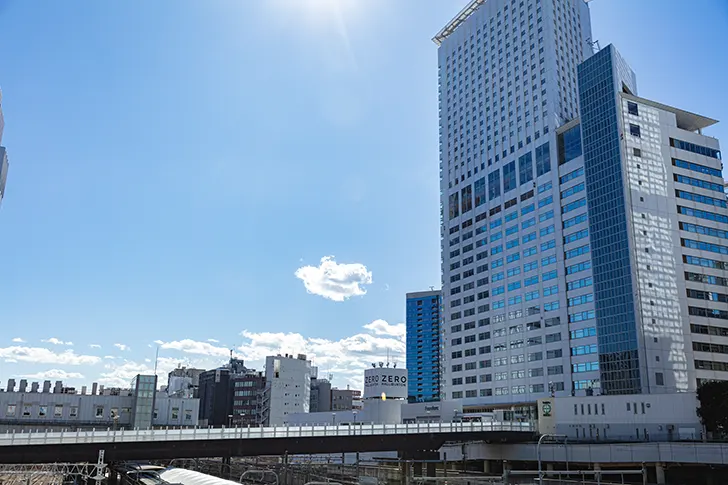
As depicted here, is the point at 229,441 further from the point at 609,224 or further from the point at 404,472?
the point at 609,224

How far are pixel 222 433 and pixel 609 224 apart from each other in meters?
91.6

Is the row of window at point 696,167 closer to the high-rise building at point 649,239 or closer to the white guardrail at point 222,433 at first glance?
the high-rise building at point 649,239

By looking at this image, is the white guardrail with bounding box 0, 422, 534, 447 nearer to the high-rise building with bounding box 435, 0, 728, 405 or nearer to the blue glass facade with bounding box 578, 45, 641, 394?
the blue glass facade with bounding box 578, 45, 641, 394

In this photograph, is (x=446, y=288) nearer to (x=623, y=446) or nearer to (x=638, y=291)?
(x=638, y=291)

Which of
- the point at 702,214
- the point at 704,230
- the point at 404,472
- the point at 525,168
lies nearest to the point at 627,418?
the point at 404,472

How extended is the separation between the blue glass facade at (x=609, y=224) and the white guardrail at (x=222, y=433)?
32.0 meters

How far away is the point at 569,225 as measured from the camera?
143250mm

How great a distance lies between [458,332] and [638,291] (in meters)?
60.3

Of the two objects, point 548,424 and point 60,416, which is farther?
point 60,416

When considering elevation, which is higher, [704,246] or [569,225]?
[569,225]

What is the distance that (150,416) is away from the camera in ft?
477

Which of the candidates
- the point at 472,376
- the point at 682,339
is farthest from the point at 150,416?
the point at 682,339

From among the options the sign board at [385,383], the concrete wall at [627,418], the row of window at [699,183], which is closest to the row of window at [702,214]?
the row of window at [699,183]

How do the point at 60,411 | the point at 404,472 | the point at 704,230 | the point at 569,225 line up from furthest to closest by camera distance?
the point at 569,225, the point at 60,411, the point at 704,230, the point at 404,472
